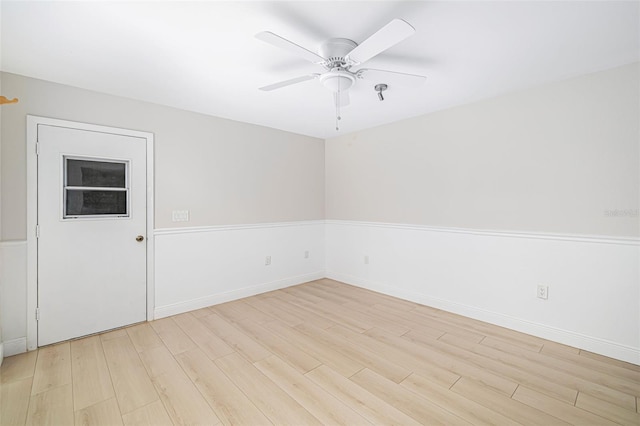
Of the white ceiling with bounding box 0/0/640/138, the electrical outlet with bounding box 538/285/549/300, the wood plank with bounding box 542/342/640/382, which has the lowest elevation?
the wood plank with bounding box 542/342/640/382

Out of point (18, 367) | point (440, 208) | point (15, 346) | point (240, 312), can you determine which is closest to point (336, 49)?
point (440, 208)

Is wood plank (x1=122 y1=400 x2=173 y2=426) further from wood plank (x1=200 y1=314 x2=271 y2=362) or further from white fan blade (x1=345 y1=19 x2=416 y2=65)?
white fan blade (x1=345 y1=19 x2=416 y2=65)

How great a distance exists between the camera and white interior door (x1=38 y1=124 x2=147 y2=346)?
8.73ft

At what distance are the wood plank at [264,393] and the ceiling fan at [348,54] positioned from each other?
2221 millimetres

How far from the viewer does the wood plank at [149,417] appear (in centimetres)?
173

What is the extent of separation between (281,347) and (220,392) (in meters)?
0.72

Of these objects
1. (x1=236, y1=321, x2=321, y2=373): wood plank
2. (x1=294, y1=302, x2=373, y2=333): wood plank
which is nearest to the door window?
(x1=236, y1=321, x2=321, y2=373): wood plank

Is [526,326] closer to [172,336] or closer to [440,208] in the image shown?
[440,208]

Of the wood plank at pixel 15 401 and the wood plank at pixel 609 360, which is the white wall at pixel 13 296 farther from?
the wood plank at pixel 609 360

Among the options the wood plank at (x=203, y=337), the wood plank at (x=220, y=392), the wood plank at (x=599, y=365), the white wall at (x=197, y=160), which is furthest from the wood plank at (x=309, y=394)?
the white wall at (x=197, y=160)

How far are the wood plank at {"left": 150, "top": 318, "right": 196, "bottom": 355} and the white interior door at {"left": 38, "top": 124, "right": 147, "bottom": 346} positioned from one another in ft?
0.85

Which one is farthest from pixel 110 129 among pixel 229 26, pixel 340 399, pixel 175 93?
pixel 340 399

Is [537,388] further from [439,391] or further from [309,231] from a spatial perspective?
[309,231]

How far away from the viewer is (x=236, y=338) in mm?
2816
